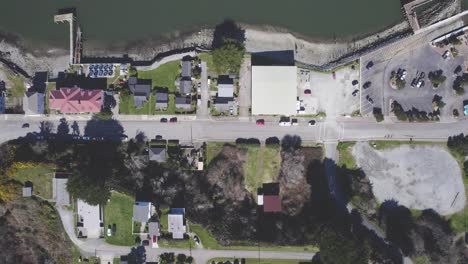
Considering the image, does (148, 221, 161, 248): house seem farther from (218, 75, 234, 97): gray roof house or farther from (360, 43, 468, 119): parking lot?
(360, 43, 468, 119): parking lot

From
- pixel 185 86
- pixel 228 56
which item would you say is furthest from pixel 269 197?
pixel 228 56

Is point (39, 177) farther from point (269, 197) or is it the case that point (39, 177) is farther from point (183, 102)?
point (269, 197)

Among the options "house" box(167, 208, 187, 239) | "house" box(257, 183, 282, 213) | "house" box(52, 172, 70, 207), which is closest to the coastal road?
"house" box(257, 183, 282, 213)

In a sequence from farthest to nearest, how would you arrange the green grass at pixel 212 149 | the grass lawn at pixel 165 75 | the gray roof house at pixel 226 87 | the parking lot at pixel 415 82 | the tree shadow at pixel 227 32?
1. the tree shadow at pixel 227 32
2. the grass lawn at pixel 165 75
3. the green grass at pixel 212 149
4. the parking lot at pixel 415 82
5. the gray roof house at pixel 226 87

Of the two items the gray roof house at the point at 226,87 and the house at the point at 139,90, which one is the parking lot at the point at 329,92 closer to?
the gray roof house at the point at 226,87

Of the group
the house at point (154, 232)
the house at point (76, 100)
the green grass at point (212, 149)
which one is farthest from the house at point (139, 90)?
the house at point (154, 232)
